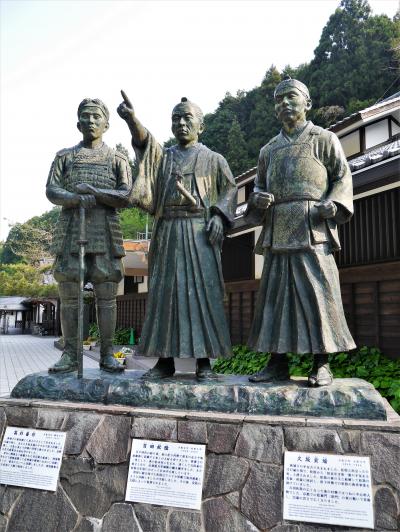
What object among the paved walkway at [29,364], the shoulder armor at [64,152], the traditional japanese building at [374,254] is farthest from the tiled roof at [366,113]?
the shoulder armor at [64,152]

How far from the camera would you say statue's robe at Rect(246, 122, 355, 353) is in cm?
325

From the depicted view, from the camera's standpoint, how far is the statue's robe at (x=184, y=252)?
3500 millimetres

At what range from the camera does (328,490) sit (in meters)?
2.72

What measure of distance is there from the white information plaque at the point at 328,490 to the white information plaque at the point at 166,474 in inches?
23.1

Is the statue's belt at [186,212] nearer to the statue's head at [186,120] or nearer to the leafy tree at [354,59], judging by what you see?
the statue's head at [186,120]

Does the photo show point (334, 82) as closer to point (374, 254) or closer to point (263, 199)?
point (374, 254)

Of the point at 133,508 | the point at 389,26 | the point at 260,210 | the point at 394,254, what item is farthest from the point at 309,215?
the point at 389,26

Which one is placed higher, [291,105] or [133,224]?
[133,224]

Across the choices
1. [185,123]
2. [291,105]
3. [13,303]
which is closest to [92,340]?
[185,123]

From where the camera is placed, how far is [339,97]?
24391mm

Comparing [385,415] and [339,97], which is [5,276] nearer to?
[339,97]

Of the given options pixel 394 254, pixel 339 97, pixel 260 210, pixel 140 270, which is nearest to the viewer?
pixel 260 210

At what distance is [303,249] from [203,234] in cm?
82

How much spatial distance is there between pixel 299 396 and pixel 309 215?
1.31 metres
